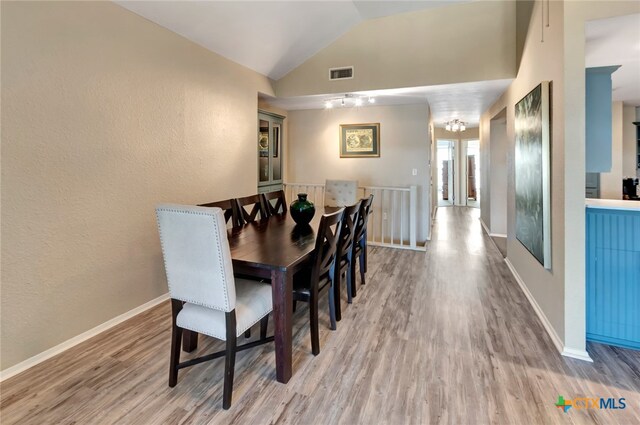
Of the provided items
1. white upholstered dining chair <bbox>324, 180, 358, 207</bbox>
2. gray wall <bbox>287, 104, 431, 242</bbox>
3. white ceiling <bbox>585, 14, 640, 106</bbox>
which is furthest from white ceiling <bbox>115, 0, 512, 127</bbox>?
white upholstered dining chair <bbox>324, 180, 358, 207</bbox>

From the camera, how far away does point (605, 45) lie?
7.89 feet

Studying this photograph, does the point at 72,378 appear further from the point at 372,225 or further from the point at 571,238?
the point at 372,225

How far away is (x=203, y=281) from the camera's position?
67.9 inches

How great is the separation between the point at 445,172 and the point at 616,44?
841cm

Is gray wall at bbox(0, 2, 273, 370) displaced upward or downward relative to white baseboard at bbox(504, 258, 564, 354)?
upward

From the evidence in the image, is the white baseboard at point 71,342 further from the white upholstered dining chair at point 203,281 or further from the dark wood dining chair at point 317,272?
the dark wood dining chair at point 317,272

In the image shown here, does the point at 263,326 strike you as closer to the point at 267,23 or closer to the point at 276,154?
the point at 267,23

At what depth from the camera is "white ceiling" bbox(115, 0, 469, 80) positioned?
2949mm

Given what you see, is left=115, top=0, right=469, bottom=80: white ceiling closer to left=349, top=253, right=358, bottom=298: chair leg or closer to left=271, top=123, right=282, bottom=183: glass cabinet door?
left=271, top=123, right=282, bottom=183: glass cabinet door

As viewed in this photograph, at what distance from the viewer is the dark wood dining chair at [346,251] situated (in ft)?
8.41

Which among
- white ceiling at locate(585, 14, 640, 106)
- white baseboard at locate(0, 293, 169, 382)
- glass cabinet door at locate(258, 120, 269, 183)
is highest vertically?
white ceiling at locate(585, 14, 640, 106)

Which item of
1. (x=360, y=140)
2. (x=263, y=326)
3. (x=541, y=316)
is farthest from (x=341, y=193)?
(x=541, y=316)

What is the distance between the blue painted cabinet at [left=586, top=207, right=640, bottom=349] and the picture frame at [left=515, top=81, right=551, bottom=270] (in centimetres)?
28

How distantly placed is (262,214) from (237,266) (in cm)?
171
